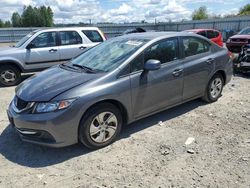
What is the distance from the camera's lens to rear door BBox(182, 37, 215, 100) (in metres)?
5.14

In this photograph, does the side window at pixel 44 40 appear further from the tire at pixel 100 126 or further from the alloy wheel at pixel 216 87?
the tire at pixel 100 126

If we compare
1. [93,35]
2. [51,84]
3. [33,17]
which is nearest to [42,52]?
[93,35]

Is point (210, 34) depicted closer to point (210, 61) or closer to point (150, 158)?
point (210, 61)

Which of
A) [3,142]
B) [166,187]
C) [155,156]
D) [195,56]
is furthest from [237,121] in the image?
[3,142]

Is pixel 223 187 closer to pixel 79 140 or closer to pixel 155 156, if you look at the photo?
pixel 155 156

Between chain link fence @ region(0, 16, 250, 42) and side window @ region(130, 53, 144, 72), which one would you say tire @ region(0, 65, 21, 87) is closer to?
side window @ region(130, 53, 144, 72)

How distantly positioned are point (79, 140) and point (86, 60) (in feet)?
5.12

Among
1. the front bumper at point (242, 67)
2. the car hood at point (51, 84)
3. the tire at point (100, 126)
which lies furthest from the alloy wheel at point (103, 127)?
the front bumper at point (242, 67)

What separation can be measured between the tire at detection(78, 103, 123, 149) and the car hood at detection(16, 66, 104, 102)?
0.47m

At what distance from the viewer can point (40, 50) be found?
859cm

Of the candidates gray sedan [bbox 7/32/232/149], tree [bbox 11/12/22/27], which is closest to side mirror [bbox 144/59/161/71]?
gray sedan [bbox 7/32/232/149]

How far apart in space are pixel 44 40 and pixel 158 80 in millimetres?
5337

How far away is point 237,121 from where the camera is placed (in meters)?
5.03

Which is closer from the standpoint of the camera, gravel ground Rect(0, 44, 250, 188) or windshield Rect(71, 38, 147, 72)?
gravel ground Rect(0, 44, 250, 188)
